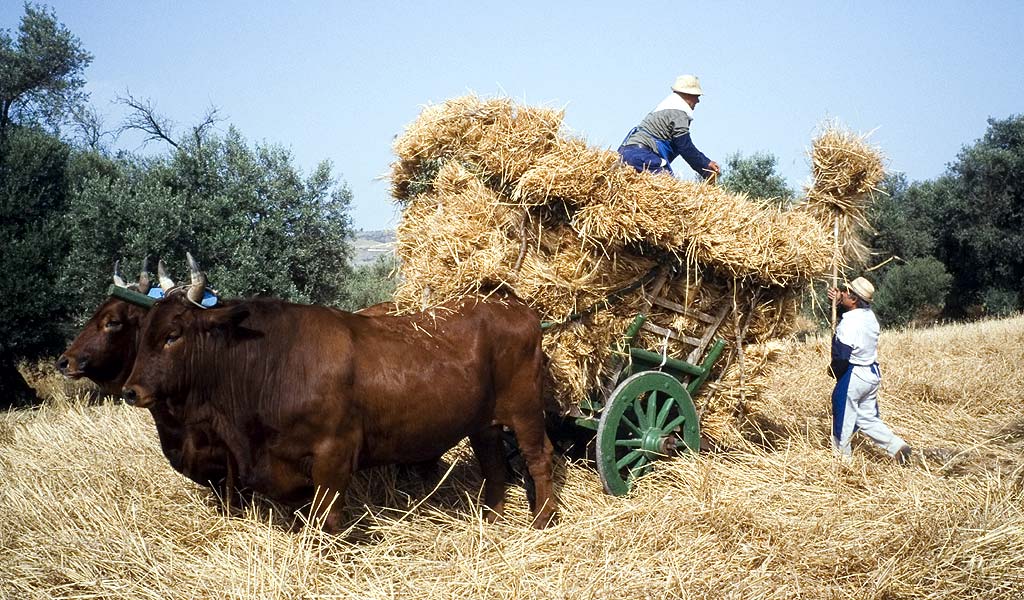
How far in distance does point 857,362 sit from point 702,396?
57.9 inches

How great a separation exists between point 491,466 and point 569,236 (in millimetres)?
1744

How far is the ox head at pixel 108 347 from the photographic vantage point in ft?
17.6

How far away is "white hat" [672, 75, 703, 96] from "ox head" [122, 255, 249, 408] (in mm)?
4490

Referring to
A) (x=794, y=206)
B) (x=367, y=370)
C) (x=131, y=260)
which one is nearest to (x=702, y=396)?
(x=794, y=206)

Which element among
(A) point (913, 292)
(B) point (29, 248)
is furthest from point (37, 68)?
(A) point (913, 292)

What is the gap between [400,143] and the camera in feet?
20.1

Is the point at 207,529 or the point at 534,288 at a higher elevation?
the point at 534,288

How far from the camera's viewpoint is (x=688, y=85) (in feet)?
24.4

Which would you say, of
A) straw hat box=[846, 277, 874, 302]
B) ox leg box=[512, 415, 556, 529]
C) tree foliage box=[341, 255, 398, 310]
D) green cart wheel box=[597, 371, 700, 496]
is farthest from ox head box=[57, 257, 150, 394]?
tree foliage box=[341, 255, 398, 310]

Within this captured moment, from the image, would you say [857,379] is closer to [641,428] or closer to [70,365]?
[641,428]

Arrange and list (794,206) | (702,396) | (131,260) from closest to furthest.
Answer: (702,396), (794,206), (131,260)

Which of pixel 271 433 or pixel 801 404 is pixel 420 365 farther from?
pixel 801 404

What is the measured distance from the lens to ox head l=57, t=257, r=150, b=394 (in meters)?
5.36

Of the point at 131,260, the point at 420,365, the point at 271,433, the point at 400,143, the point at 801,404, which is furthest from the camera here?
the point at 131,260
